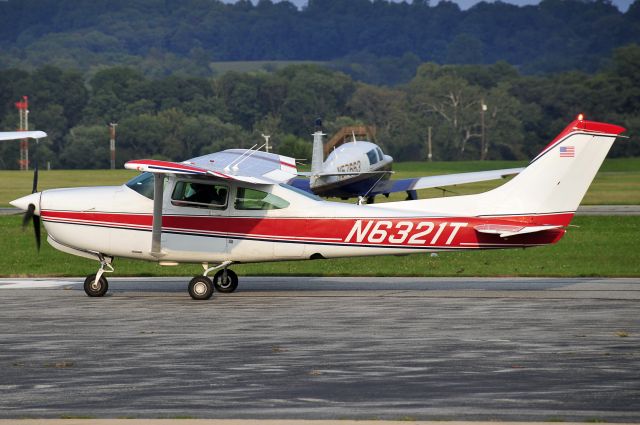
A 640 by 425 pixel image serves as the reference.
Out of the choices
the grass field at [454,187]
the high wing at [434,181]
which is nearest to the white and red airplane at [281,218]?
the high wing at [434,181]

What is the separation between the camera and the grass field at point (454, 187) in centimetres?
5778

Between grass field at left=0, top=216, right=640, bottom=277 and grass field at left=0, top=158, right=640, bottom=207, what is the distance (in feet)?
83.7

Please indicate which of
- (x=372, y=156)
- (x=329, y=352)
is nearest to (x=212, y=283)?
(x=329, y=352)

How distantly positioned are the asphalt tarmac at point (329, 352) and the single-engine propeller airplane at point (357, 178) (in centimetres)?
1603

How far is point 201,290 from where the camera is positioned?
1778cm

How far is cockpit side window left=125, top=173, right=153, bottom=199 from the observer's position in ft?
59.3

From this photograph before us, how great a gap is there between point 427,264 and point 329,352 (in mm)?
9991

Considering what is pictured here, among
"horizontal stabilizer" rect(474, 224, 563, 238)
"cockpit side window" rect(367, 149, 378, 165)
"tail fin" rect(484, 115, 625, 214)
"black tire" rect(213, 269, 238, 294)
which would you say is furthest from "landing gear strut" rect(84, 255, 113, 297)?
"cockpit side window" rect(367, 149, 378, 165)

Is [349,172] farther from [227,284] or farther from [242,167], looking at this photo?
[227,284]

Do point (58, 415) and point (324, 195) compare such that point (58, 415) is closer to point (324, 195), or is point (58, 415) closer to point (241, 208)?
point (241, 208)

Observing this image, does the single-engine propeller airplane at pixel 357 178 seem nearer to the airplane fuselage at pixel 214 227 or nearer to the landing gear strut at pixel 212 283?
the landing gear strut at pixel 212 283

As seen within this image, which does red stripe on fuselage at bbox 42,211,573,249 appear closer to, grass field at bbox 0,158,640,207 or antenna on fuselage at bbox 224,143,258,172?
antenna on fuselage at bbox 224,143,258,172

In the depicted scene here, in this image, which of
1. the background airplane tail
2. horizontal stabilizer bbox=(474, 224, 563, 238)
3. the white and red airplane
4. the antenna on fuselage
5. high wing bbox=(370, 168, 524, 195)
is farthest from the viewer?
the background airplane tail

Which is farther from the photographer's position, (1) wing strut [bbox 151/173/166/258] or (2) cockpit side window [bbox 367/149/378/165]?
(2) cockpit side window [bbox 367/149/378/165]
